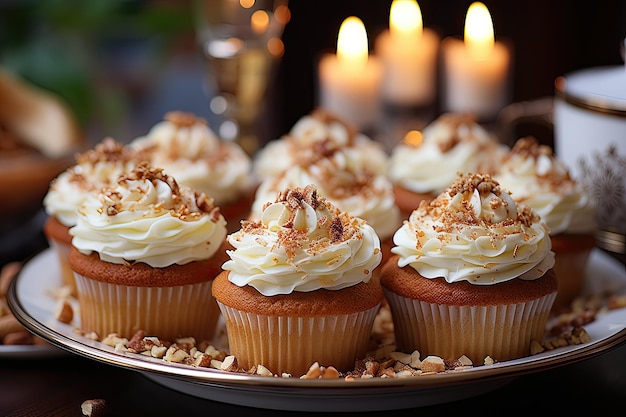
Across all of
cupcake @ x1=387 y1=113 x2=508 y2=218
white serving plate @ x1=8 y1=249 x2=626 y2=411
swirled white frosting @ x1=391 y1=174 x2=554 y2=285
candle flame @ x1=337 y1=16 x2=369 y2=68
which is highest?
candle flame @ x1=337 y1=16 x2=369 y2=68

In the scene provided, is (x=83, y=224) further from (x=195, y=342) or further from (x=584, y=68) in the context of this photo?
(x=584, y=68)

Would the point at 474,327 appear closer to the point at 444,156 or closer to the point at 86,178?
the point at 444,156

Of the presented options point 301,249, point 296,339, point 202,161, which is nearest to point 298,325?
point 296,339

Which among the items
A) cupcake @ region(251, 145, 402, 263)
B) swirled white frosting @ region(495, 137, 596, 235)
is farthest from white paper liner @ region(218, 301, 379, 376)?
swirled white frosting @ region(495, 137, 596, 235)

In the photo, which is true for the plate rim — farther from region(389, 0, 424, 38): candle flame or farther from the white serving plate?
region(389, 0, 424, 38): candle flame

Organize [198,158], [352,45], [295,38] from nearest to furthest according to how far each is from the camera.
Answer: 1. [198,158]
2. [352,45]
3. [295,38]

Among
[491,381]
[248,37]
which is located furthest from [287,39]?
[491,381]
